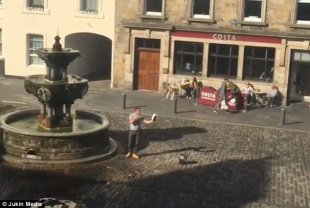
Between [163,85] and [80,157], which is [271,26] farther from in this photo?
[80,157]

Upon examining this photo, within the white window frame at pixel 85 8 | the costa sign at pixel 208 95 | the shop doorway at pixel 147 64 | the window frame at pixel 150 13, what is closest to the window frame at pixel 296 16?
the costa sign at pixel 208 95

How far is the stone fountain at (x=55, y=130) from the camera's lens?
18.5 meters

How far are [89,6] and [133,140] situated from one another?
15.6 m

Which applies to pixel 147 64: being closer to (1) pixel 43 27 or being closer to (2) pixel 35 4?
(1) pixel 43 27

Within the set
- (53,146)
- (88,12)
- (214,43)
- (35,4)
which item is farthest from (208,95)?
(53,146)

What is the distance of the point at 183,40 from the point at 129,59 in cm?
331

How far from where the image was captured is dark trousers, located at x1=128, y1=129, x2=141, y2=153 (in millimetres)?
19516

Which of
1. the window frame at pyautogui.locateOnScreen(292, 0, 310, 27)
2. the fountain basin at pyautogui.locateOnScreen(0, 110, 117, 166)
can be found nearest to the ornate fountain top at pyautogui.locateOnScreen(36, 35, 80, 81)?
the fountain basin at pyautogui.locateOnScreen(0, 110, 117, 166)

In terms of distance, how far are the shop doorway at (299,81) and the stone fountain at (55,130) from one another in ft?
44.8

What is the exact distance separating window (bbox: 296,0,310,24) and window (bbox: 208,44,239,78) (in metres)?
3.57

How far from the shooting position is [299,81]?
31.0 meters

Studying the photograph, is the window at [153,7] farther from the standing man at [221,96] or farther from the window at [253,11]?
the standing man at [221,96]

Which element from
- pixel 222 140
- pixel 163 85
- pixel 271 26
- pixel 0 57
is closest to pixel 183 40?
pixel 163 85

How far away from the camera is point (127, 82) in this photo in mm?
32312
